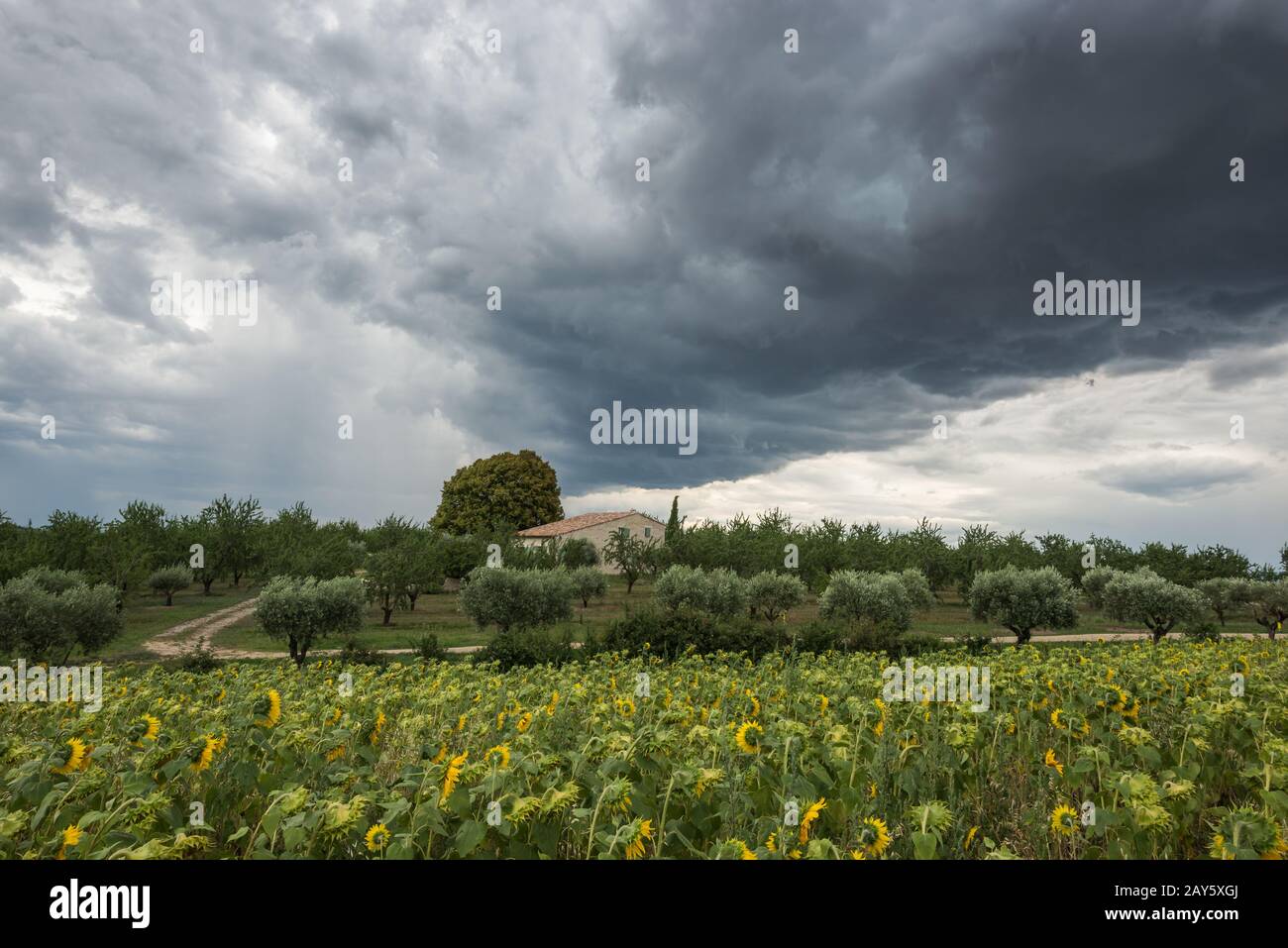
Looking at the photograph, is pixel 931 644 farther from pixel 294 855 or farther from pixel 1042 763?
pixel 294 855

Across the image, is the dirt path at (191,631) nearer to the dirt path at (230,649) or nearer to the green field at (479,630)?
the dirt path at (230,649)

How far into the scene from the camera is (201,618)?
3656 centimetres

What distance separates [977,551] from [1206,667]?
44.8m

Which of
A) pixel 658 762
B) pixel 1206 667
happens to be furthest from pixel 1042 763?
pixel 1206 667

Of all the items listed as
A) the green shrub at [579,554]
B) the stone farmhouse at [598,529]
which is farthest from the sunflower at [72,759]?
the stone farmhouse at [598,529]

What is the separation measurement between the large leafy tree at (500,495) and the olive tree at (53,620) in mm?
42602

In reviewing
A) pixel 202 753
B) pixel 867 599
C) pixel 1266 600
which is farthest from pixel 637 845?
pixel 1266 600

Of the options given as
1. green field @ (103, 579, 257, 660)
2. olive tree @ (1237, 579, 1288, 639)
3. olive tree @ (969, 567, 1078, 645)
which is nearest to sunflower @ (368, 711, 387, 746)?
olive tree @ (969, 567, 1078, 645)

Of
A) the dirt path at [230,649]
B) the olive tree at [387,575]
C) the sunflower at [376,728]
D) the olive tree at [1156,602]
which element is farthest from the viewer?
the olive tree at [387,575]

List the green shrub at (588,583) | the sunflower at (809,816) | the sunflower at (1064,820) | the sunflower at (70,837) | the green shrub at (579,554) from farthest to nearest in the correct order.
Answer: the green shrub at (579,554), the green shrub at (588,583), the sunflower at (1064,820), the sunflower at (809,816), the sunflower at (70,837)

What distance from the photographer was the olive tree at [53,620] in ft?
70.7

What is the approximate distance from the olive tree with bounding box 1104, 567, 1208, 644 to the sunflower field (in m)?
26.0

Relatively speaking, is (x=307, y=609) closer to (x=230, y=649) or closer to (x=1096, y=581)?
(x=230, y=649)

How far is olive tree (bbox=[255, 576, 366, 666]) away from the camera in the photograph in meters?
22.5
